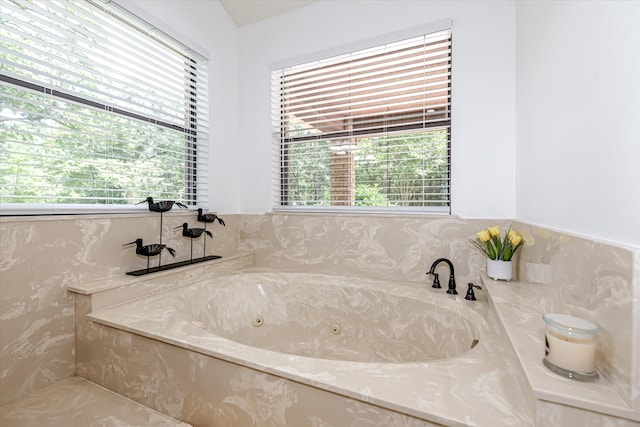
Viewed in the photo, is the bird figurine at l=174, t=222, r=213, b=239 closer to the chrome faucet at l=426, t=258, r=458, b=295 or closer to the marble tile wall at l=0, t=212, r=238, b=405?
the marble tile wall at l=0, t=212, r=238, b=405

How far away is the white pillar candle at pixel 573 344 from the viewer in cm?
66

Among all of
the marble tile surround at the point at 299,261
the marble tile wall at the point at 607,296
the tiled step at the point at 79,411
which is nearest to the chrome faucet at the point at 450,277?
the marble tile surround at the point at 299,261

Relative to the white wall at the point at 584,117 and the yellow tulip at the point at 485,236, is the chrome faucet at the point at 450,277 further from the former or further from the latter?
the white wall at the point at 584,117

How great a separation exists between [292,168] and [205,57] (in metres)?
1.07

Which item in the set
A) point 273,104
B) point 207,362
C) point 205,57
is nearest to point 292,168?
point 273,104

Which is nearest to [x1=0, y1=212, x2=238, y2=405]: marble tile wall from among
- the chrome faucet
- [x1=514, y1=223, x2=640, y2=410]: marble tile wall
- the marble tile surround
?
the marble tile surround

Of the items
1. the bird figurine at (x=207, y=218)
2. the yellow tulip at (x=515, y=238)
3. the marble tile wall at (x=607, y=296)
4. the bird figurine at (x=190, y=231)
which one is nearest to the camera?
the marble tile wall at (x=607, y=296)

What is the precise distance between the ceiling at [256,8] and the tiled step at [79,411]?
2719mm

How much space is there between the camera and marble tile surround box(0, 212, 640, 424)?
660mm

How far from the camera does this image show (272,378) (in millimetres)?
886

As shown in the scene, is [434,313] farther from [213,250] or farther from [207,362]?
[213,250]

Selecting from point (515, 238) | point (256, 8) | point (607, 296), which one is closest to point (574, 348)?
point (607, 296)

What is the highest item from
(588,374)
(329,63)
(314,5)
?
(314,5)

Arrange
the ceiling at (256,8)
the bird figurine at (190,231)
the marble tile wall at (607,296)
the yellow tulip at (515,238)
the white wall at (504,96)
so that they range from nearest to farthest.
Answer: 1. the marble tile wall at (607,296)
2. the white wall at (504,96)
3. the yellow tulip at (515,238)
4. the bird figurine at (190,231)
5. the ceiling at (256,8)
